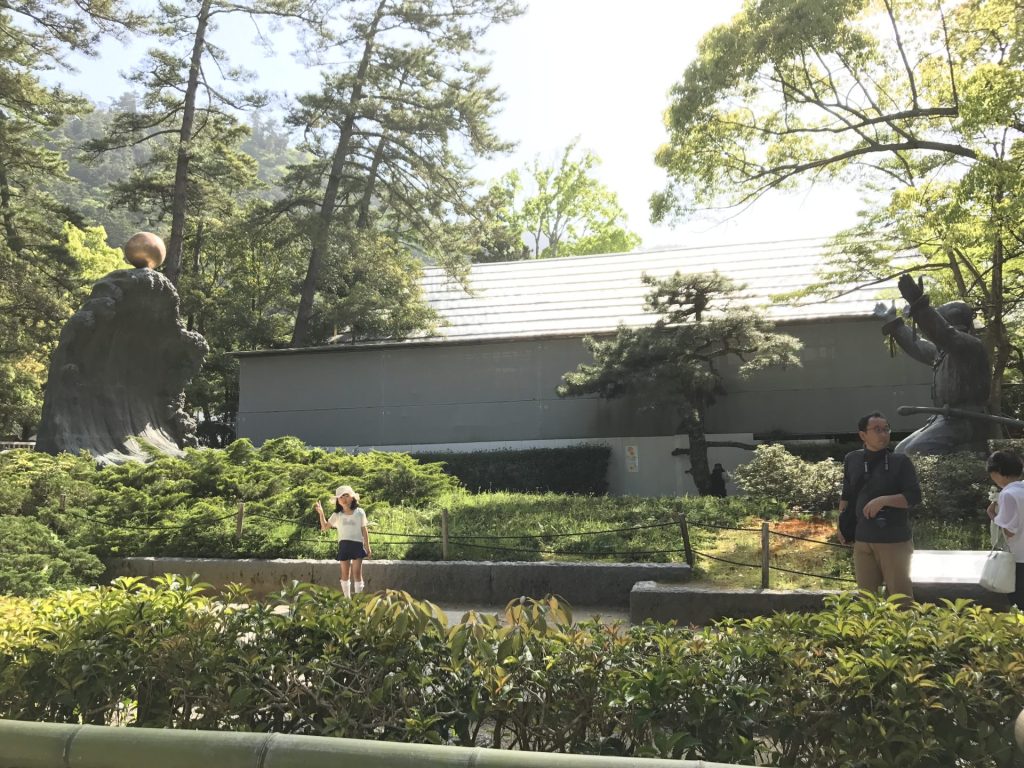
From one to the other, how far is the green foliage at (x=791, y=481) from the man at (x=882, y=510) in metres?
7.17

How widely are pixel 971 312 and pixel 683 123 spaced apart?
246 inches

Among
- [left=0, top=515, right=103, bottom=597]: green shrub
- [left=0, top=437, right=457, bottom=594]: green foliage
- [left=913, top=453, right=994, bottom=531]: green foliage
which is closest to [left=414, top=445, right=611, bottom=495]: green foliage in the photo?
[left=0, top=437, right=457, bottom=594]: green foliage

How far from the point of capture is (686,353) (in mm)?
17969

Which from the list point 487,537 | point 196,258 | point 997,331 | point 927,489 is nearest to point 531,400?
point 997,331

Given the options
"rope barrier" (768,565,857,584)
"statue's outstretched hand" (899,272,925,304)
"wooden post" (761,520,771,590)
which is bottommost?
"rope barrier" (768,565,857,584)

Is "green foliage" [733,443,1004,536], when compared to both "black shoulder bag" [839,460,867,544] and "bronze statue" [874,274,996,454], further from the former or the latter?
"black shoulder bag" [839,460,867,544]

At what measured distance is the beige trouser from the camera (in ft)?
19.5

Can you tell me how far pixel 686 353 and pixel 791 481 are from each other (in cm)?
492

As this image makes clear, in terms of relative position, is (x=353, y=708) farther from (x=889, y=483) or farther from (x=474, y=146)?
(x=474, y=146)

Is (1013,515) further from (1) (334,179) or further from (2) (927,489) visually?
(1) (334,179)

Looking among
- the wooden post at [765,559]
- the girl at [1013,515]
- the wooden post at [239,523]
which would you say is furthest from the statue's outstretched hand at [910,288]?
the wooden post at [239,523]

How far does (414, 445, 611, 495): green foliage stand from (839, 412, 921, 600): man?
13641 millimetres

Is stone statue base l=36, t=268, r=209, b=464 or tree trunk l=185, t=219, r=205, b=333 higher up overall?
tree trunk l=185, t=219, r=205, b=333

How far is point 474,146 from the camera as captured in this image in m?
25.5
